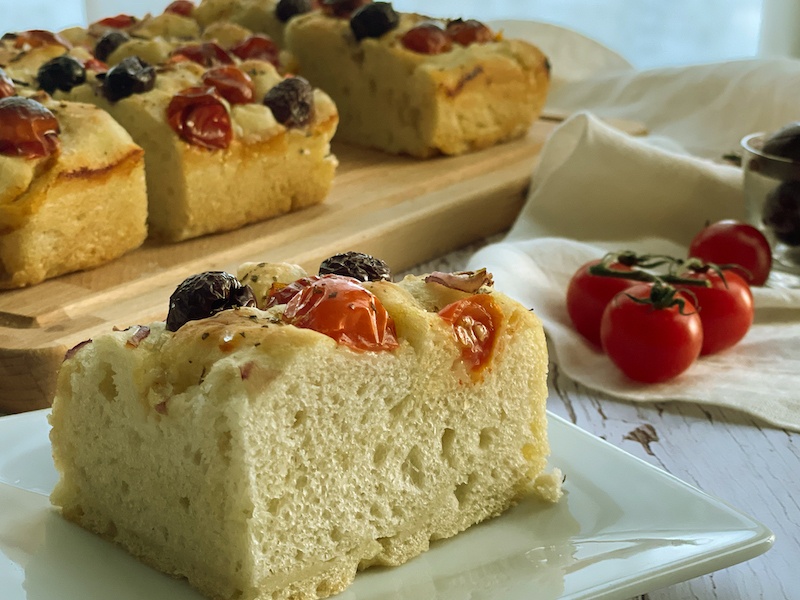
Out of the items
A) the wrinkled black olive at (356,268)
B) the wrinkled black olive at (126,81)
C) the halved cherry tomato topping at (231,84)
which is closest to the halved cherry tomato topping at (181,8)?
the halved cherry tomato topping at (231,84)

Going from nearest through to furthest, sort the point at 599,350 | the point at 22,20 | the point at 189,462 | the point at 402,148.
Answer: the point at 189,462 < the point at 599,350 < the point at 402,148 < the point at 22,20

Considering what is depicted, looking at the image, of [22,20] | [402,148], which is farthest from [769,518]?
[22,20]

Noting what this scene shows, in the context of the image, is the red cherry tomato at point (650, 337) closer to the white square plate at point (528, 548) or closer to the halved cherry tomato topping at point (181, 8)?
the white square plate at point (528, 548)

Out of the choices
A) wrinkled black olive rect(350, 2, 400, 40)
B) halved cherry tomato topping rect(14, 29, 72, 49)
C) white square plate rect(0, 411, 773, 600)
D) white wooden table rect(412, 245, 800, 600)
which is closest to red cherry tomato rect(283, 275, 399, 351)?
white square plate rect(0, 411, 773, 600)

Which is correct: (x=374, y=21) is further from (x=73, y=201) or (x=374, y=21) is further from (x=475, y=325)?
(x=475, y=325)

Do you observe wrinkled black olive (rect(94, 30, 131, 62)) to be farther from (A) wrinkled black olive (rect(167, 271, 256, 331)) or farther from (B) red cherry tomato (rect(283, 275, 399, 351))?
(B) red cherry tomato (rect(283, 275, 399, 351))

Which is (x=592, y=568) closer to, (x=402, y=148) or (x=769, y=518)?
(x=769, y=518)
